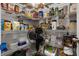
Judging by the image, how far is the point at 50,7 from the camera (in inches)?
57.1

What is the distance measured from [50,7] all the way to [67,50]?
0.44 m

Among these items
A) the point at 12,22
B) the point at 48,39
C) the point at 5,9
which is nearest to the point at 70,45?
the point at 48,39

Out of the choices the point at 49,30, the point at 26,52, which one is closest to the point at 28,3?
the point at 49,30

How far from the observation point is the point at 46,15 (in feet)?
4.75

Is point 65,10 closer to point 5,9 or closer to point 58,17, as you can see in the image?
point 58,17

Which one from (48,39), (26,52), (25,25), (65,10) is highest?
(65,10)

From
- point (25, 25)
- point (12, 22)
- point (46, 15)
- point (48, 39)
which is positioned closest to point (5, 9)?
point (12, 22)

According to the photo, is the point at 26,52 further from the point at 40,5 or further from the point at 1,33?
the point at 40,5

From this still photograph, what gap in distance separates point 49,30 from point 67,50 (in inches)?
10.2

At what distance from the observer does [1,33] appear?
4.73ft

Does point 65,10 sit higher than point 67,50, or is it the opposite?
point 65,10

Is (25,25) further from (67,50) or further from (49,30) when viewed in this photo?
(67,50)

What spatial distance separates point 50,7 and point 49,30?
0.73 ft

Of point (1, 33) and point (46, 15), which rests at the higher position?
point (46, 15)
